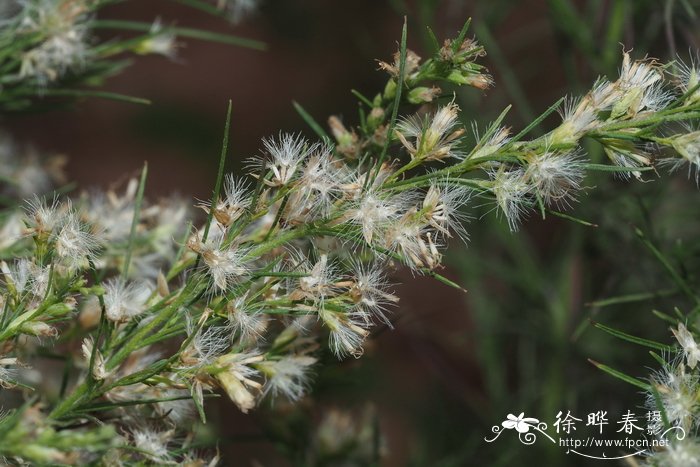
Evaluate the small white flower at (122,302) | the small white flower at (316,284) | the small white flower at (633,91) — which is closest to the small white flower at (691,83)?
the small white flower at (633,91)

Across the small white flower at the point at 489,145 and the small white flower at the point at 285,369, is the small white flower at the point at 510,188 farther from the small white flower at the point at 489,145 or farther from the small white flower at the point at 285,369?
the small white flower at the point at 285,369

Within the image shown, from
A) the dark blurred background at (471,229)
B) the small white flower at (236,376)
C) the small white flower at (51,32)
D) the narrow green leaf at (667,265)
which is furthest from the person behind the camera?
the dark blurred background at (471,229)

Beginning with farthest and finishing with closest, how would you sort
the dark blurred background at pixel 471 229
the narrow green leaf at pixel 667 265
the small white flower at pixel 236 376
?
the dark blurred background at pixel 471 229 → the narrow green leaf at pixel 667 265 → the small white flower at pixel 236 376

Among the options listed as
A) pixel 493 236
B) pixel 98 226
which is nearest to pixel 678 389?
pixel 98 226

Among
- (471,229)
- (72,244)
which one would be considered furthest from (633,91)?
(471,229)

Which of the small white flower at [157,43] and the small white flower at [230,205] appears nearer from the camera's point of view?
the small white flower at [230,205]

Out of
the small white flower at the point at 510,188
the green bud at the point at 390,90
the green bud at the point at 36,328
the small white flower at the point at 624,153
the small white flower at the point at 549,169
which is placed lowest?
the green bud at the point at 36,328

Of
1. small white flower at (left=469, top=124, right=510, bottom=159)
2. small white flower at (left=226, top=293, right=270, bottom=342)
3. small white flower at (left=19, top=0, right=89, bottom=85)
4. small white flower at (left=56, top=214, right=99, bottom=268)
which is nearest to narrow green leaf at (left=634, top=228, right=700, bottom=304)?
Answer: small white flower at (left=469, top=124, right=510, bottom=159)

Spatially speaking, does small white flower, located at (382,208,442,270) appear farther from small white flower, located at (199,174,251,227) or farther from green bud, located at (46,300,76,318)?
green bud, located at (46,300,76,318)
